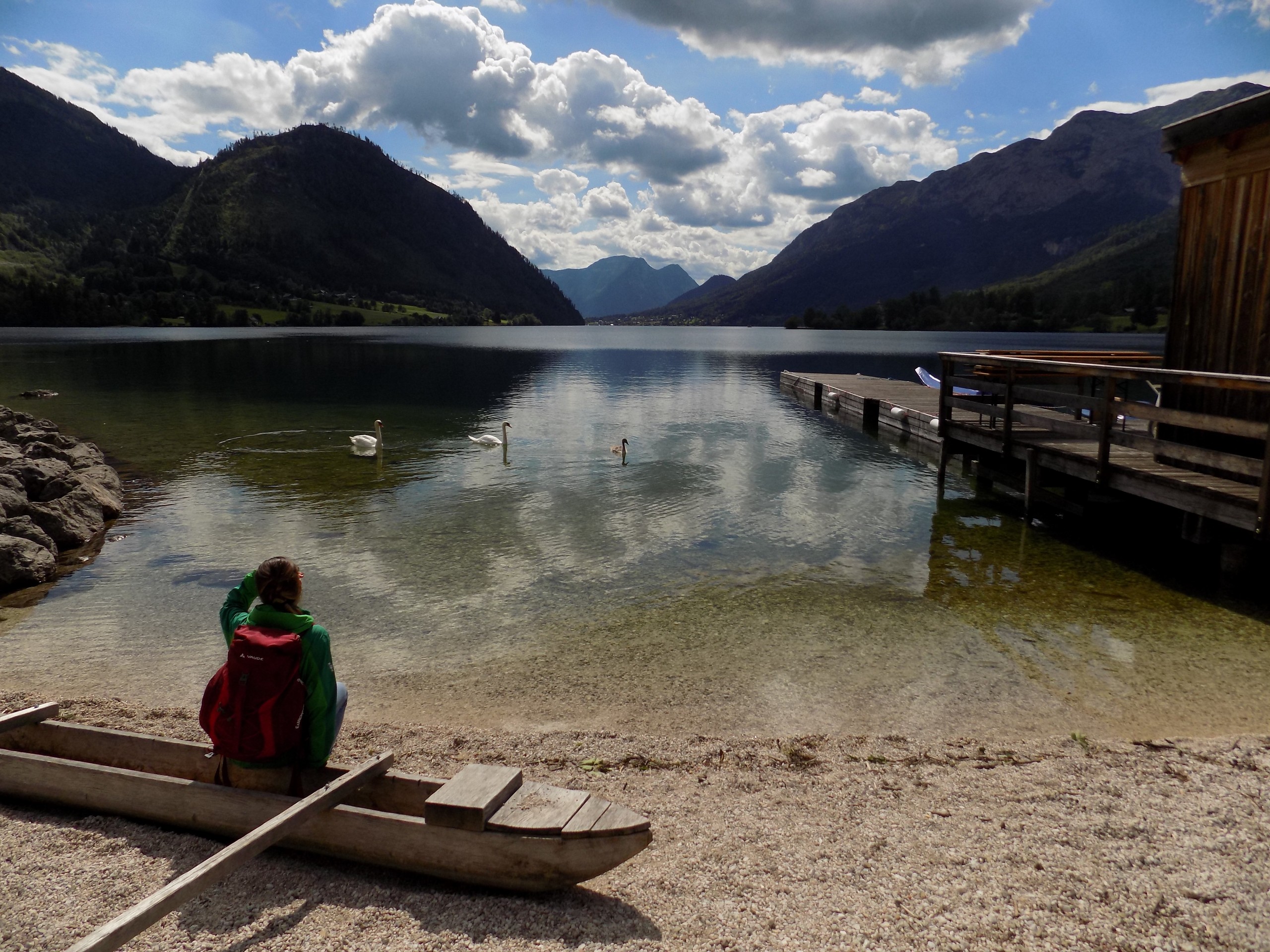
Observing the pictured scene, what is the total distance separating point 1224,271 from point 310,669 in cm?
1640

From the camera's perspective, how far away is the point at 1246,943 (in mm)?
4926

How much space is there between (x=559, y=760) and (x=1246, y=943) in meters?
5.48

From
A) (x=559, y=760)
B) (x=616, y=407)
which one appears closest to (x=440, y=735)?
(x=559, y=760)

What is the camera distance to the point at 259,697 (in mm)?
5590

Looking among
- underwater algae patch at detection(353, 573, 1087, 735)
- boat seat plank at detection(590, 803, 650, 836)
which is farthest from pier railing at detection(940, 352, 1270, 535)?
boat seat plank at detection(590, 803, 650, 836)

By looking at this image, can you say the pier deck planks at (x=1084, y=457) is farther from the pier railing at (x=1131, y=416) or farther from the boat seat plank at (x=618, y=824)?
the boat seat plank at (x=618, y=824)

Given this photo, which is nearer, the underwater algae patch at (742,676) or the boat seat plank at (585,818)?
the boat seat plank at (585,818)

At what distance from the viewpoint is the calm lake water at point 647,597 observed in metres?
9.29

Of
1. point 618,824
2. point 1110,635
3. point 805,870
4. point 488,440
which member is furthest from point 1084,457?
point 488,440

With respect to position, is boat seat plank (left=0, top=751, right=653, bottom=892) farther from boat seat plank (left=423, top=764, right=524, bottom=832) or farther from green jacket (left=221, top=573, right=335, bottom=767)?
green jacket (left=221, top=573, right=335, bottom=767)

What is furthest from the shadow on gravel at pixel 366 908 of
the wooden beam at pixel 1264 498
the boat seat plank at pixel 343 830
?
the wooden beam at pixel 1264 498

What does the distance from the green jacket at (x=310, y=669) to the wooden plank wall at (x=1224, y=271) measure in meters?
15.2

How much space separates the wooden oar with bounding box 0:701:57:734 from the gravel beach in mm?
636

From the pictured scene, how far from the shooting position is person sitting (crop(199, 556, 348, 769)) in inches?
217
